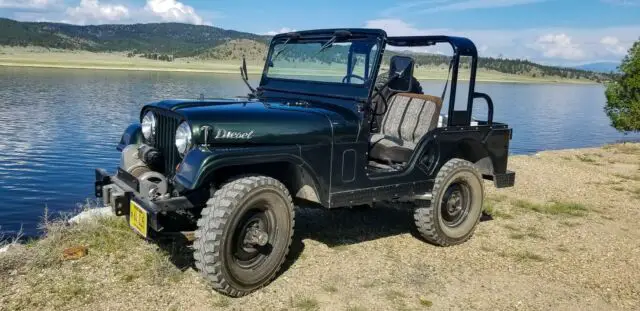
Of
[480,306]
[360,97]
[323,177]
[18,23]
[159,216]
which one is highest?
[18,23]

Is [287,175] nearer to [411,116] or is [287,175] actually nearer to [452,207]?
[411,116]

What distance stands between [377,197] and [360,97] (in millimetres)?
1011

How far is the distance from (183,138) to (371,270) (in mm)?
2274

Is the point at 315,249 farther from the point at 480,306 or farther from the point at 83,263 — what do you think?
the point at 83,263

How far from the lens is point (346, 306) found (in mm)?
4504

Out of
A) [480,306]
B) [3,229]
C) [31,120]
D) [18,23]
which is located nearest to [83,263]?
[480,306]

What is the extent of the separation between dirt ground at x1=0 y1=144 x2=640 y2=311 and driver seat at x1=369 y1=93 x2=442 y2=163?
1064 millimetres

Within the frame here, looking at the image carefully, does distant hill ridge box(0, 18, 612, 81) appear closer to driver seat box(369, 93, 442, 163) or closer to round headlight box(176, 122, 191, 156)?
driver seat box(369, 93, 442, 163)

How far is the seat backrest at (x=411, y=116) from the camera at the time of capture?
5953mm

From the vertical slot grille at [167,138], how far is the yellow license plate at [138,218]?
48 cm

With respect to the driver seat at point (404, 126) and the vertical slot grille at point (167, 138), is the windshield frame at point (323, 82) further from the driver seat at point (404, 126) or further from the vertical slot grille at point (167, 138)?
the vertical slot grille at point (167, 138)

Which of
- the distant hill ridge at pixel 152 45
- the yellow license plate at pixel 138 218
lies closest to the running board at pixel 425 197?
the yellow license plate at pixel 138 218

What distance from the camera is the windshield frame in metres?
5.43

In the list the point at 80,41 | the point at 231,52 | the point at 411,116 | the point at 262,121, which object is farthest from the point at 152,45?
the point at 262,121
